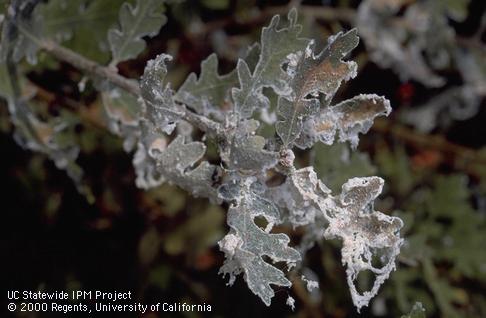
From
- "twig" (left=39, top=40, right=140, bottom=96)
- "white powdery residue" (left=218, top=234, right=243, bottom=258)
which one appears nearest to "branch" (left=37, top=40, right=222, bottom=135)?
"twig" (left=39, top=40, right=140, bottom=96)

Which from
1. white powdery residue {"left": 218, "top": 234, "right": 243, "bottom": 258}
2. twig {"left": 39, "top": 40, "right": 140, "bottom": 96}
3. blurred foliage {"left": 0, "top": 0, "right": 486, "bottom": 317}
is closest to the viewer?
white powdery residue {"left": 218, "top": 234, "right": 243, "bottom": 258}

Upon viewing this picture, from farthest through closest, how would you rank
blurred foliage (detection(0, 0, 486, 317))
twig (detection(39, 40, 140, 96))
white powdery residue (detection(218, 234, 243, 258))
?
1. blurred foliage (detection(0, 0, 486, 317))
2. twig (detection(39, 40, 140, 96))
3. white powdery residue (detection(218, 234, 243, 258))

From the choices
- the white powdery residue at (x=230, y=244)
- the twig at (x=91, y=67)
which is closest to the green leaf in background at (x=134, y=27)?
the twig at (x=91, y=67)

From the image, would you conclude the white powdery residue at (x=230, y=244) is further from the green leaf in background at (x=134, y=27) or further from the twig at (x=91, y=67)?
the green leaf in background at (x=134, y=27)

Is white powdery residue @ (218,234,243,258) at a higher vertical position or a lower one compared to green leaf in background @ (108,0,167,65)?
lower

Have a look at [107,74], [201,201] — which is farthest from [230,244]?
[201,201]

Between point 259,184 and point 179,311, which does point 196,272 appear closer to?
point 179,311

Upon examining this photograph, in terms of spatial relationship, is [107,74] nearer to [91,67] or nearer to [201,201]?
[91,67]

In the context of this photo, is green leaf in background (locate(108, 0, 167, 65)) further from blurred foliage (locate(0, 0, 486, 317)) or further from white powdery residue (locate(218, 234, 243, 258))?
white powdery residue (locate(218, 234, 243, 258))
